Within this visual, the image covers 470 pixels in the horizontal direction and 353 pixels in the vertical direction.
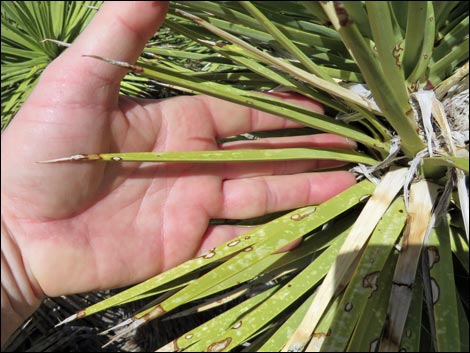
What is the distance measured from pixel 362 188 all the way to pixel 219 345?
0.33 metres

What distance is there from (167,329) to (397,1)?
3.17ft

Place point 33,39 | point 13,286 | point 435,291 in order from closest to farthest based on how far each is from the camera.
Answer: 1. point 435,291
2. point 13,286
3. point 33,39

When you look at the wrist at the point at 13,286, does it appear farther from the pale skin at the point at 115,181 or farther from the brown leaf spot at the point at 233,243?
the brown leaf spot at the point at 233,243

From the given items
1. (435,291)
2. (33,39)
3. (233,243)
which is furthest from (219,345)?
(33,39)

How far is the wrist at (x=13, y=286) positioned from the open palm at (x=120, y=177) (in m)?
0.01

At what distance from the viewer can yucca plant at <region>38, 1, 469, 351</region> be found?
2.33 feet

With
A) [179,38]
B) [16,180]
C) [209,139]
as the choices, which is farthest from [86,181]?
[179,38]

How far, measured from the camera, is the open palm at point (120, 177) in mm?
791

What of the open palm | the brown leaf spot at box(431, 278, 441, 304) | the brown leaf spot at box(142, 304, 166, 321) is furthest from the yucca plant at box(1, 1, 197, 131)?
the brown leaf spot at box(431, 278, 441, 304)

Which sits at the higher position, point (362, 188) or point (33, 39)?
point (33, 39)

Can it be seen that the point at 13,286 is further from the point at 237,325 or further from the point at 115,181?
the point at 237,325

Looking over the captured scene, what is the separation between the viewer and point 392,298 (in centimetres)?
74

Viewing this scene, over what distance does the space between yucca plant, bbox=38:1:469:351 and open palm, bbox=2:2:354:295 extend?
7cm

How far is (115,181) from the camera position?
2.91 ft
